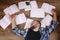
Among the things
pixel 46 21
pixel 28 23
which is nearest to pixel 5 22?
pixel 28 23

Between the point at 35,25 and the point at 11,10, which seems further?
the point at 11,10

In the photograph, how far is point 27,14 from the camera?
214cm

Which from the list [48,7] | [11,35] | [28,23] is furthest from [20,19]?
[48,7]

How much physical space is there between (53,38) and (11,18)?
1.72 ft

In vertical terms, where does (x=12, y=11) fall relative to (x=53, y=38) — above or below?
above

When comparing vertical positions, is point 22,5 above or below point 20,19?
above

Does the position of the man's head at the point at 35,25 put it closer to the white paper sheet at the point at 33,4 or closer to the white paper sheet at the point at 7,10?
the white paper sheet at the point at 33,4

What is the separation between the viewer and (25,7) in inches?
84.9

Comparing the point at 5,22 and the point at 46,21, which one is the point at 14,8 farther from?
the point at 46,21

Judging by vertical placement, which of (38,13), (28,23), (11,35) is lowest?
(11,35)

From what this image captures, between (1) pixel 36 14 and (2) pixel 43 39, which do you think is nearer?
(2) pixel 43 39

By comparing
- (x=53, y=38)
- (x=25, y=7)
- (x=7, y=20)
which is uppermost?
(x=25, y=7)

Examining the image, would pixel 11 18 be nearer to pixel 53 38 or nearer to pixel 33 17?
pixel 33 17

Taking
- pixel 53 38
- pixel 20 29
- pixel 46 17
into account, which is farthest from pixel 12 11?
pixel 53 38
